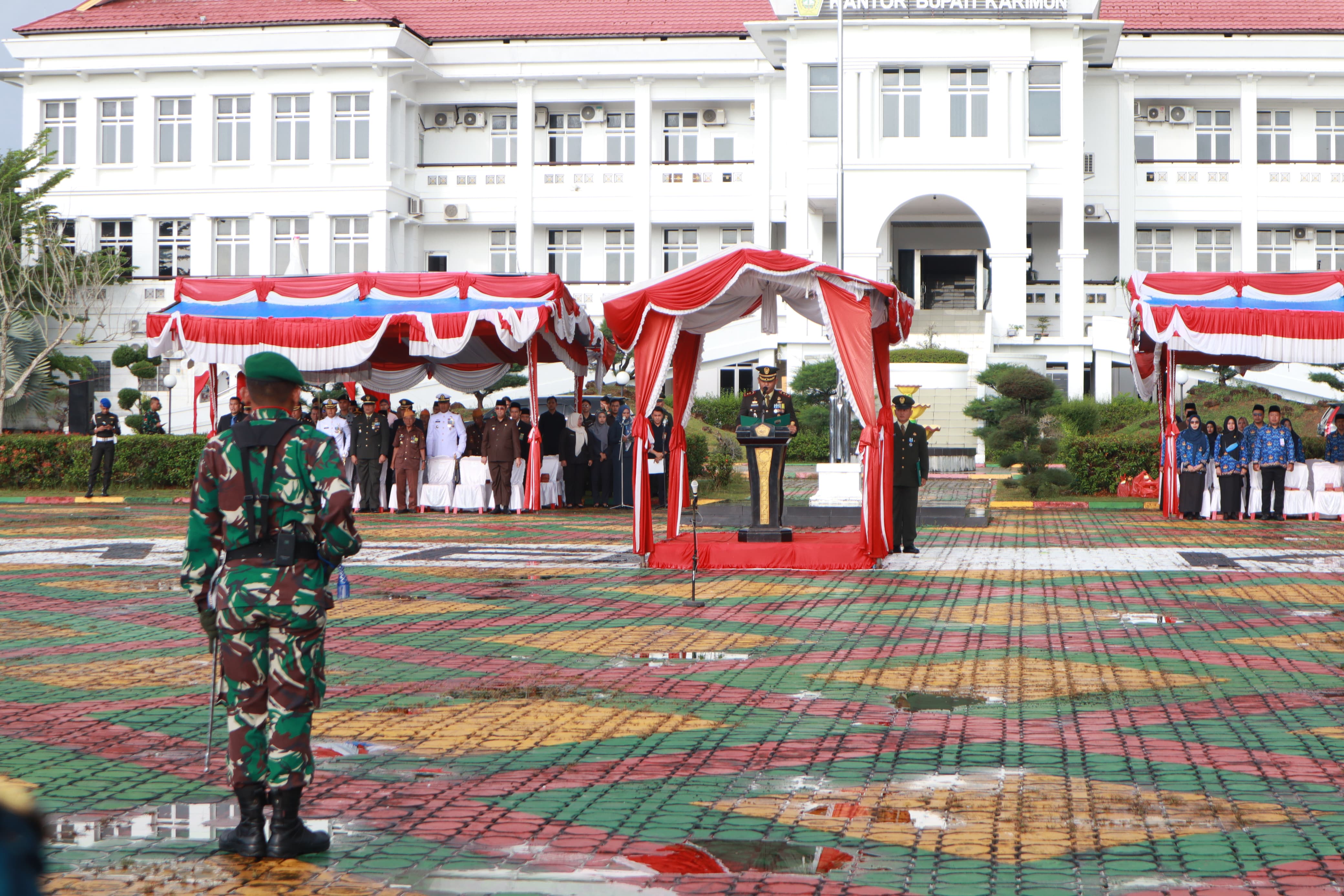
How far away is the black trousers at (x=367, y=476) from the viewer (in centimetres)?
2412

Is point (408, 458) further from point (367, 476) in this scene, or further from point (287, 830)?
point (287, 830)

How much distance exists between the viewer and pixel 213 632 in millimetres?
5355

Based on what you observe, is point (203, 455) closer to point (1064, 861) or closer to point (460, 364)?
point (1064, 861)

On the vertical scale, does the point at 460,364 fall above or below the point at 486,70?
below

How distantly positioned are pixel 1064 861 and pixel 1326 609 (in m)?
7.49

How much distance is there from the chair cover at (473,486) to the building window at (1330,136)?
1411 inches

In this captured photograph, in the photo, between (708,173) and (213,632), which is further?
(708,173)

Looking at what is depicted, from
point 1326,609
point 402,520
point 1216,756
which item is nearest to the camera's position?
point 1216,756

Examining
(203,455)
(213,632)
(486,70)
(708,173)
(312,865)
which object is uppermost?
(486,70)

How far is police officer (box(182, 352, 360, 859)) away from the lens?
5168 mm

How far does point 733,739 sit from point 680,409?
9.62 meters

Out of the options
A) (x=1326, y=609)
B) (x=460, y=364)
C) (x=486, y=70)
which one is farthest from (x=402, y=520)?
(x=486, y=70)

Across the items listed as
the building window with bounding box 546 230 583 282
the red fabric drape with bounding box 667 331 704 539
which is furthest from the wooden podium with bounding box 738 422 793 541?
the building window with bounding box 546 230 583 282

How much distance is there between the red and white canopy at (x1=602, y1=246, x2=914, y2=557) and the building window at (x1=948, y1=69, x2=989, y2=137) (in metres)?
28.9
